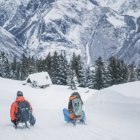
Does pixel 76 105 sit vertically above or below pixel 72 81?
above

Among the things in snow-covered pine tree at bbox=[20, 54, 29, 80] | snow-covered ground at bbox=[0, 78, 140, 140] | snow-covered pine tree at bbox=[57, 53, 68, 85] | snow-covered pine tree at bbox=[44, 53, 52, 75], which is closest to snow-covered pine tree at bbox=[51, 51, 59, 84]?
snow-covered pine tree at bbox=[57, 53, 68, 85]

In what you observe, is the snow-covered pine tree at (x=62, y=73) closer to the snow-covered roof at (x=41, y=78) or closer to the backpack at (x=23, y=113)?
the snow-covered roof at (x=41, y=78)

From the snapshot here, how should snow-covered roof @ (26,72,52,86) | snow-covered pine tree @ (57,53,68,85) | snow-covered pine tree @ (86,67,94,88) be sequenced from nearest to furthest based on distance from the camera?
snow-covered roof @ (26,72,52,86) < snow-covered pine tree @ (86,67,94,88) < snow-covered pine tree @ (57,53,68,85)

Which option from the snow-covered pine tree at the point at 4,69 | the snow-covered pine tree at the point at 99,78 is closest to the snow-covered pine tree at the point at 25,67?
the snow-covered pine tree at the point at 4,69

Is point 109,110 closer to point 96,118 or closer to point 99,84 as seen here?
point 96,118

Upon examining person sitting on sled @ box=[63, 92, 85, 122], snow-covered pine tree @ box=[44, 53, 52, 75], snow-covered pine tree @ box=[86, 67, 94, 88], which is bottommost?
snow-covered pine tree @ box=[86, 67, 94, 88]

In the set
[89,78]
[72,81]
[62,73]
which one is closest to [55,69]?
[62,73]

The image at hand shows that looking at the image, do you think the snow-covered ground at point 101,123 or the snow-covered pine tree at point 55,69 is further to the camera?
the snow-covered pine tree at point 55,69

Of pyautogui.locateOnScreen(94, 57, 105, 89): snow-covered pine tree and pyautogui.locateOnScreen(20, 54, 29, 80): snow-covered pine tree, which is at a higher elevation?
pyautogui.locateOnScreen(20, 54, 29, 80): snow-covered pine tree

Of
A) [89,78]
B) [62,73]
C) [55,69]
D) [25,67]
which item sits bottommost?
[89,78]

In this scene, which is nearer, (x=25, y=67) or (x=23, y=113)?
(x=23, y=113)

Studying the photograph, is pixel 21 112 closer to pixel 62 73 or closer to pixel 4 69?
pixel 62 73

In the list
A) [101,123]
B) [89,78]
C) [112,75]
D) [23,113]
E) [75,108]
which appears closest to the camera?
[23,113]

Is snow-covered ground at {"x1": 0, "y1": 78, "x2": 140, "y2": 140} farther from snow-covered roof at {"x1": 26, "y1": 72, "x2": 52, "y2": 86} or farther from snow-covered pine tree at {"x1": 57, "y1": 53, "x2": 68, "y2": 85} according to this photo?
snow-covered pine tree at {"x1": 57, "y1": 53, "x2": 68, "y2": 85}
